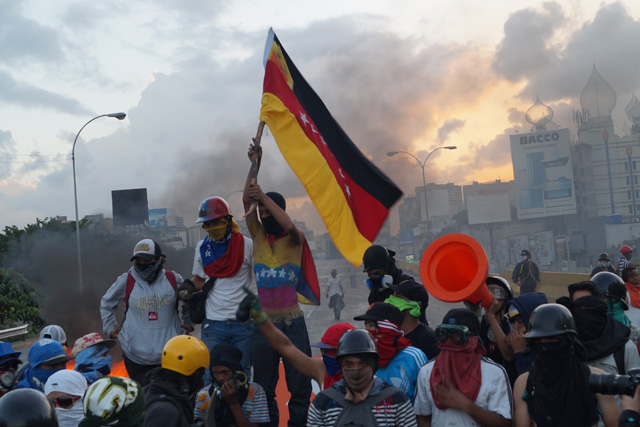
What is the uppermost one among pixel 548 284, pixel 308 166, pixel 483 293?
pixel 308 166

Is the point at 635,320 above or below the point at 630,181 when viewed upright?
below

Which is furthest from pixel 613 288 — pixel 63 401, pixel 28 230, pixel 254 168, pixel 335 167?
pixel 28 230

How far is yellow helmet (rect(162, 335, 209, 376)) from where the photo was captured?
3742mm

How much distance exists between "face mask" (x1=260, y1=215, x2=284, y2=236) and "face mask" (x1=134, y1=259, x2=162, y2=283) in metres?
0.97

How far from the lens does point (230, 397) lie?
4.21 m

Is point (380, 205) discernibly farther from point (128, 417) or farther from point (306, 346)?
point (128, 417)

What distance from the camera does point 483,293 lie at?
4359mm

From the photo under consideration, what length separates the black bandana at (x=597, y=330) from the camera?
161 inches

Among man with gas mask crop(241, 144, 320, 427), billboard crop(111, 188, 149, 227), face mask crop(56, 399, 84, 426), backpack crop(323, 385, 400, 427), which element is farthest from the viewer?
billboard crop(111, 188, 149, 227)

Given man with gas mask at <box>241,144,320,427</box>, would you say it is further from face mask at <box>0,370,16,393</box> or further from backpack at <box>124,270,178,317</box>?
face mask at <box>0,370,16,393</box>

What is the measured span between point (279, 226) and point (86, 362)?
1824 mm

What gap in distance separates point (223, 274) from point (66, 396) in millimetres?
1630

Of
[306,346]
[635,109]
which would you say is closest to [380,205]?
[306,346]

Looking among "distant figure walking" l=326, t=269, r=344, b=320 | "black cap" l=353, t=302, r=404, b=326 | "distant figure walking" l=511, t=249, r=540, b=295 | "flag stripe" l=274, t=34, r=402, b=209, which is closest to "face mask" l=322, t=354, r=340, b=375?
"black cap" l=353, t=302, r=404, b=326
